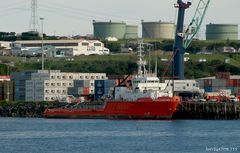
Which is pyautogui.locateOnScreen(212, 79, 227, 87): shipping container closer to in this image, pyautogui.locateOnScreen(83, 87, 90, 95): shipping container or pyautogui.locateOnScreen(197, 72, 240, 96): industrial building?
pyautogui.locateOnScreen(197, 72, 240, 96): industrial building

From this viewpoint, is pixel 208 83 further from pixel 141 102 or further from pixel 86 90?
pixel 141 102

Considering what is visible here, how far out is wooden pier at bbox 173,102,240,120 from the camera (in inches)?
4306

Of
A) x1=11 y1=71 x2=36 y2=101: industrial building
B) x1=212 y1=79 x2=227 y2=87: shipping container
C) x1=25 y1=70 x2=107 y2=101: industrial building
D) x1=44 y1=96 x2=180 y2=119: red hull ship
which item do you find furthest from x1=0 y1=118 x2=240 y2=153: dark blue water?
x1=11 y1=71 x2=36 y2=101: industrial building

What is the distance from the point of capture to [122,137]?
80.6 m

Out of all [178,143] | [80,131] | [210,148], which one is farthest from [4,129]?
[210,148]

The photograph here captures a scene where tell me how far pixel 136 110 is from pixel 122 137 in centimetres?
2756

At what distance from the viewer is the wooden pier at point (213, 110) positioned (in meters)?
109

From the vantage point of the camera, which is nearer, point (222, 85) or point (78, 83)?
point (222, 85)

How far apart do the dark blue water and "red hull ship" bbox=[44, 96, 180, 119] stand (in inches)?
121

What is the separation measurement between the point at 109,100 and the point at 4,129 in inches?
801

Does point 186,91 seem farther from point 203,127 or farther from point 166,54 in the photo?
point 166,54

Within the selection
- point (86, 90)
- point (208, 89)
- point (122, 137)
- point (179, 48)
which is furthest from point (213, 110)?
point (86, 90)

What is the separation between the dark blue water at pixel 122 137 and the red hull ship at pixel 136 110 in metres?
3.07

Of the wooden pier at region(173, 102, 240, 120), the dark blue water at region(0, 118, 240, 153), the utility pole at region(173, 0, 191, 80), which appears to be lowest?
the dark blue water at region(0, 118, 240, 153)
